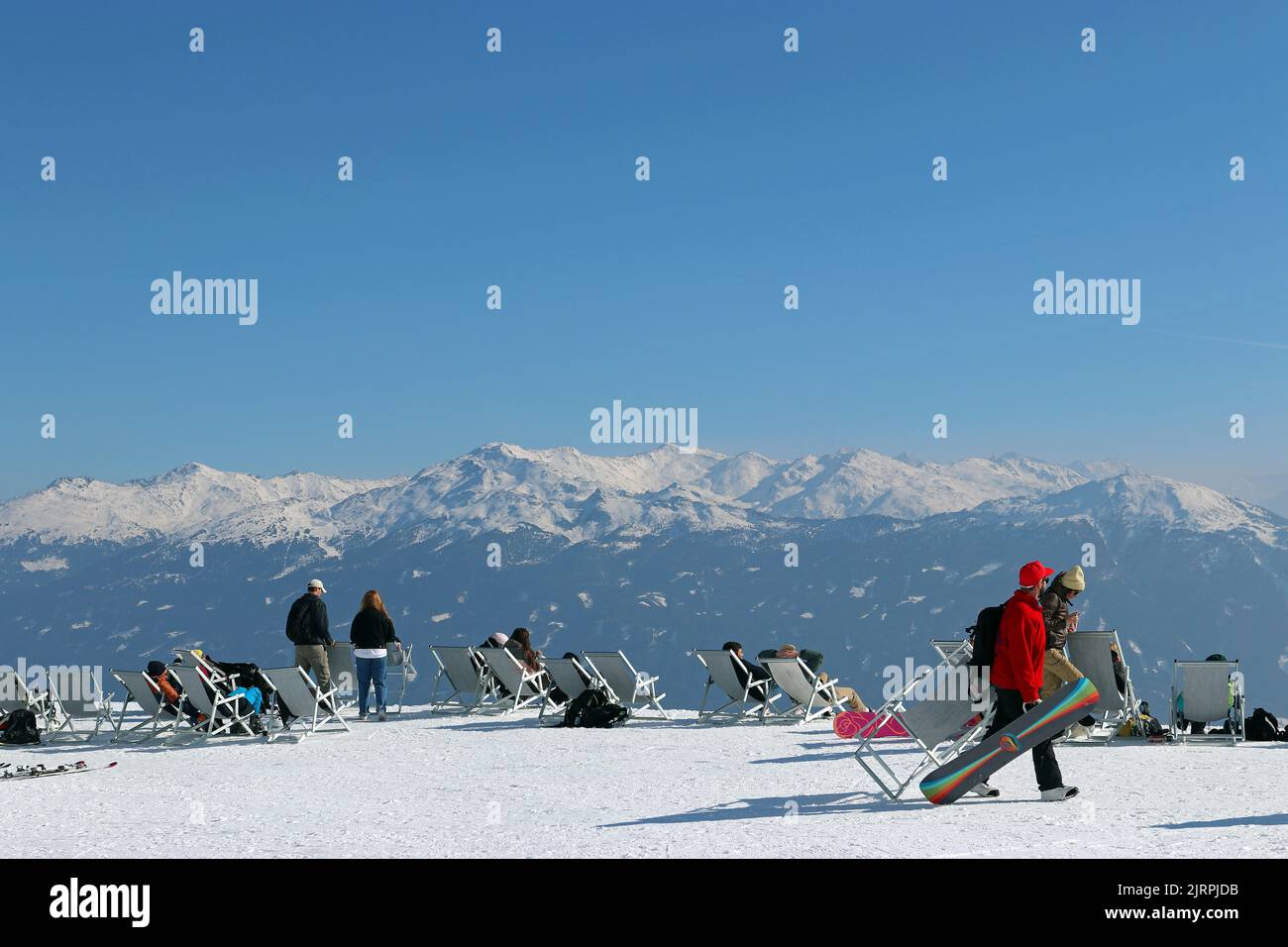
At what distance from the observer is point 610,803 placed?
9.26m

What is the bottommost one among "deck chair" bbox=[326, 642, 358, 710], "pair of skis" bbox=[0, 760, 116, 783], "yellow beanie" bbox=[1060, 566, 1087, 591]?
"pair of skis" bbox=[0, 760, 116, 783]

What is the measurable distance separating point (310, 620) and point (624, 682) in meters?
3.35

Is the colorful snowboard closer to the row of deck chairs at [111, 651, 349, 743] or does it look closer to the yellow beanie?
the yellow beanie

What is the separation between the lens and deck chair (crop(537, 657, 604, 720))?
1492 cm

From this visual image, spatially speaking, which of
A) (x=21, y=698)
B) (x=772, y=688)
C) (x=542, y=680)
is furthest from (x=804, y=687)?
(x=21, y=698)

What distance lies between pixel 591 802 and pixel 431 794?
1219mm

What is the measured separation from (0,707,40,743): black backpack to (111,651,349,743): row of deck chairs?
2.56 ft

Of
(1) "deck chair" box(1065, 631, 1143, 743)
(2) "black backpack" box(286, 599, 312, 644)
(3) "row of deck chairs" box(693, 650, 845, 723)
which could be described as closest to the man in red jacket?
(1) "deck chair" box(1065, 631, 1143, 743)

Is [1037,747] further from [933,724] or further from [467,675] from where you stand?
[467,675]

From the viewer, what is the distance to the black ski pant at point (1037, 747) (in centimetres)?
870

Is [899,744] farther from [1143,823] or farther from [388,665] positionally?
[388,665]

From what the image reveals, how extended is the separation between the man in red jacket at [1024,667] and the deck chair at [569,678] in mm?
6645
